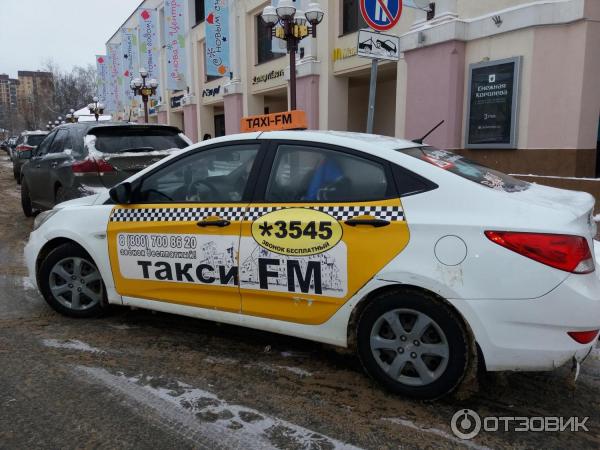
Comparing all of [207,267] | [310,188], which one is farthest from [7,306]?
[310,188]

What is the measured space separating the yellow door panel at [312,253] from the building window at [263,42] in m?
18.2

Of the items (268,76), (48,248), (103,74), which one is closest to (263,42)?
(268,76)

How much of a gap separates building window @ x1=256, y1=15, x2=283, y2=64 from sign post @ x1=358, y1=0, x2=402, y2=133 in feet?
47.6

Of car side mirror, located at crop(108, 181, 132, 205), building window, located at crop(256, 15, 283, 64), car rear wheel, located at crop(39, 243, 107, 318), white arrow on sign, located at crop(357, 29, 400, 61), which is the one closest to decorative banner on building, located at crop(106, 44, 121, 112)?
building window, located at crop(256, 15, 283, 64)

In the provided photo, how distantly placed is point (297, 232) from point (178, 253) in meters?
0.99

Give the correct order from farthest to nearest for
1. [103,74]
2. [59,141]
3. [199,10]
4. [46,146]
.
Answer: [103,74] < [199,10] < [46,146] < [59,141]

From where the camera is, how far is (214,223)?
11.2ft

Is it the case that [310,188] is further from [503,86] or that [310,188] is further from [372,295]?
[503,86]

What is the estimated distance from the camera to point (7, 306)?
15.3ft

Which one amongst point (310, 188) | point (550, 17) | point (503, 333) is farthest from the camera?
point (550, 17)

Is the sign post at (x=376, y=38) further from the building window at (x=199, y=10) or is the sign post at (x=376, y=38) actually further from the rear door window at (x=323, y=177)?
the building window at (x=199, y=10)

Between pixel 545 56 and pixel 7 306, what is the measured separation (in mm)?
10111

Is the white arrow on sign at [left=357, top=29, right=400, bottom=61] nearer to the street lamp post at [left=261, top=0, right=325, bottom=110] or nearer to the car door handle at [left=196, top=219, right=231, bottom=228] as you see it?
the car door handle at [left=196, top=219, right=231, bottom=228]

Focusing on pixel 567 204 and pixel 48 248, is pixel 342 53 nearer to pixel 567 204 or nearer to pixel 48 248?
pixel 48 248
